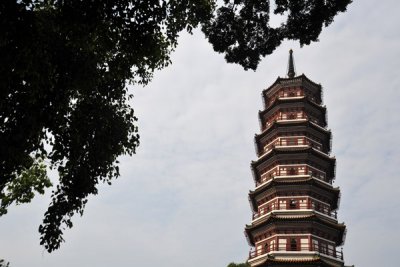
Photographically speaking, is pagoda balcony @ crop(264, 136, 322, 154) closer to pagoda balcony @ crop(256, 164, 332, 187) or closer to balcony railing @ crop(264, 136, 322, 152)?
balcony railing @ crop(264, 136, 322, 152)

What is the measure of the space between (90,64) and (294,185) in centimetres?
2014

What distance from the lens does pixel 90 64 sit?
10.1 m

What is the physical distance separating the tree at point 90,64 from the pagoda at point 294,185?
1633 cm

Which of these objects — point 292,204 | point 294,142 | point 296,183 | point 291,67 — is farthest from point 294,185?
point 291,67

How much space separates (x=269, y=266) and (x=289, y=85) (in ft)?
47.6

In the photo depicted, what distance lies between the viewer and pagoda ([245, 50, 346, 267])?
1002 inches

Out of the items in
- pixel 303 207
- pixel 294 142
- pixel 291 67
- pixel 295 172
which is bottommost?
pixel 303 207

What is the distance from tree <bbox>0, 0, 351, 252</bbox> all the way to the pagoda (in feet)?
53.6

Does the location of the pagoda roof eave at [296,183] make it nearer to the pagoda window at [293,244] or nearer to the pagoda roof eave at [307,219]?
the pagoda roof eave at [307,219]

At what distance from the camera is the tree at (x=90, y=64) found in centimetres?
825

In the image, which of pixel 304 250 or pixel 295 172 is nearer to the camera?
pixel 304 250

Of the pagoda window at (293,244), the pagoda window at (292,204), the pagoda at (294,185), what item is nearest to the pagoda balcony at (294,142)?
the pagoda at (294,185)

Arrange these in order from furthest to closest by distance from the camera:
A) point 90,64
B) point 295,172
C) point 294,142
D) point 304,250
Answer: point 294,142 → point 295,172 → point 304,250 → point 90,64

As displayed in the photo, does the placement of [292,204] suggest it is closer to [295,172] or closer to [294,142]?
[295,172]
